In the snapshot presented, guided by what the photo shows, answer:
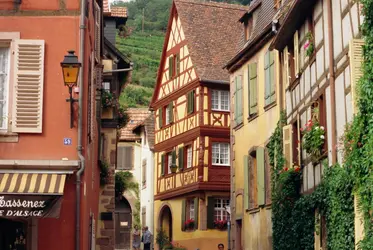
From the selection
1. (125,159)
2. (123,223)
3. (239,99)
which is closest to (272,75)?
(239,99)

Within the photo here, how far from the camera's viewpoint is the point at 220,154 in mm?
35875

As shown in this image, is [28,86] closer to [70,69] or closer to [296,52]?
[70,69]

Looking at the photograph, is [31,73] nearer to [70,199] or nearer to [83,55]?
[83,55]

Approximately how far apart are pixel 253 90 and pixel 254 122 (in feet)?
3.19

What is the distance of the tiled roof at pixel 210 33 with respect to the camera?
36094 millimetres

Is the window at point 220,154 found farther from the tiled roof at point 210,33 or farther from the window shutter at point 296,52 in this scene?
the window shutter at point 296,52

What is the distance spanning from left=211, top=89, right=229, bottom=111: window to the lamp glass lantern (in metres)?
22.5

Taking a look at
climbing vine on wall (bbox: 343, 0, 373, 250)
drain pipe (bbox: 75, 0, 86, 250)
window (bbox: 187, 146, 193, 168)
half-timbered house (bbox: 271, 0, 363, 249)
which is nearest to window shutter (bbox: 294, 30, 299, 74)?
half-timbered house (bbox: 271, 0, 363, 249)

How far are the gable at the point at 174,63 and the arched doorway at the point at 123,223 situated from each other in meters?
7.87

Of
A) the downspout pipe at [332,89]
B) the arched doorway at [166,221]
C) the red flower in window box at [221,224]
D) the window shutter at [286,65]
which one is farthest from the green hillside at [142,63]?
the downspout pipe at [332,89]

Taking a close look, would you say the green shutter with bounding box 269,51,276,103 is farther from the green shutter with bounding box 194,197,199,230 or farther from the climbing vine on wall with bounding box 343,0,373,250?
the green shutter with bounding box 194,197,199,230

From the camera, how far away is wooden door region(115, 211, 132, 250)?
151 ft

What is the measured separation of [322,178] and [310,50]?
114 inches

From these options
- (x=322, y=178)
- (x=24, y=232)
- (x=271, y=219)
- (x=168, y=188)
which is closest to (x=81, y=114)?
(x=24, y=232)
